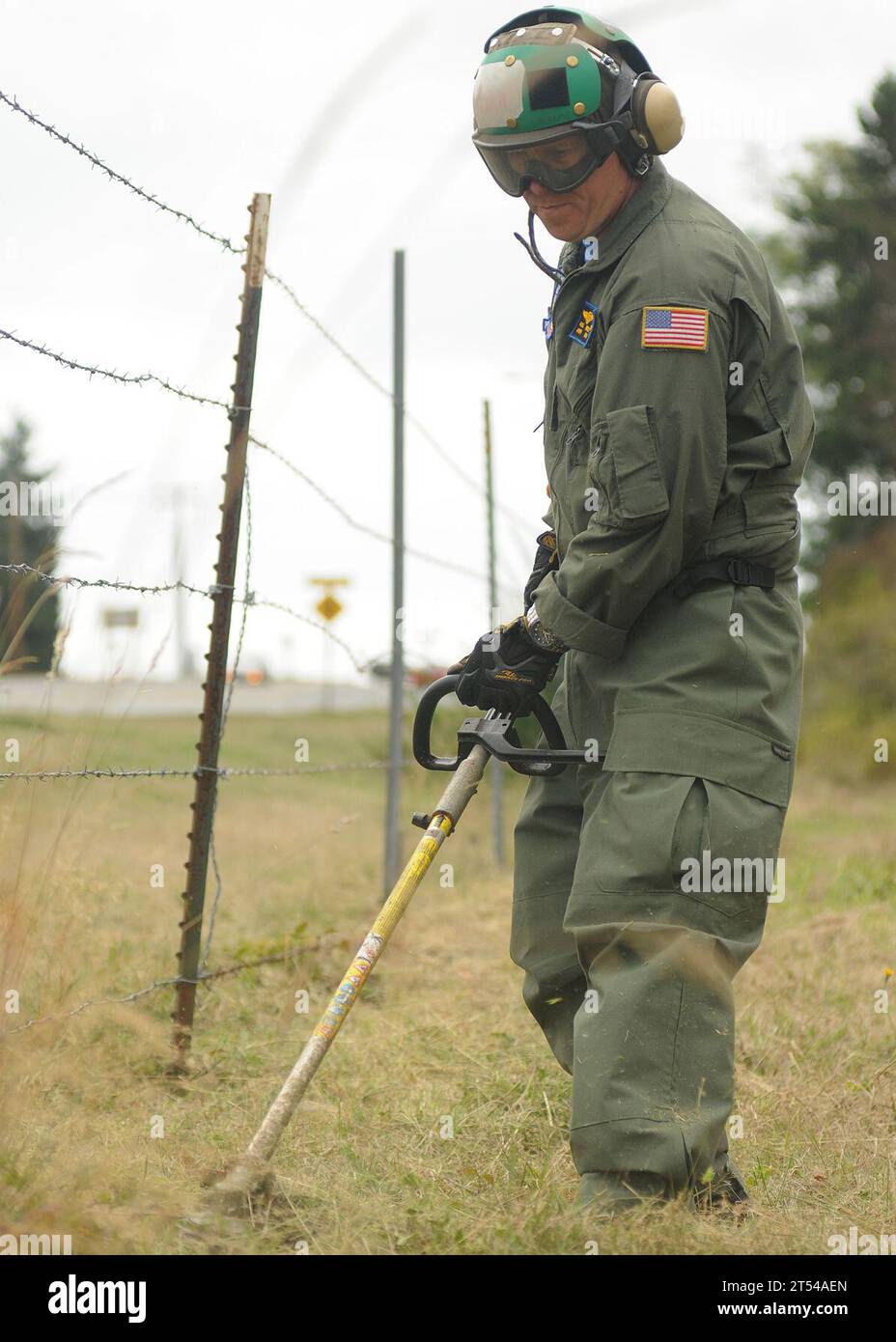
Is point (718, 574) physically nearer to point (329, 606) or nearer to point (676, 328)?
point (676, 328)

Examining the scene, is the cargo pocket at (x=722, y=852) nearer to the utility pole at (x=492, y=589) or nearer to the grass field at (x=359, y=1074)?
the grass field at (x=359, y=1074)

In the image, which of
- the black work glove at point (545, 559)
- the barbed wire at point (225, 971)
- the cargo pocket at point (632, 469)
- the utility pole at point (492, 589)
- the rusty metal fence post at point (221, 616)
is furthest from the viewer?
the utility pole at point (492, 589)

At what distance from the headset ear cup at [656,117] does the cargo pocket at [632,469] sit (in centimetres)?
57

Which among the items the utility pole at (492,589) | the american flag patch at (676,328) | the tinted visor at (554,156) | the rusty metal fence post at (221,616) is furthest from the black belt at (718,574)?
the utility pole at (492,589)

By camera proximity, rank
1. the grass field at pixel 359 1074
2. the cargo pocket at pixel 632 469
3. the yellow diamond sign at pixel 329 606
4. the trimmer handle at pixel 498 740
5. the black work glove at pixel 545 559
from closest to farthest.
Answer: the grass field at pixel 359 1074 → the cargo pocket at pixel 632 469 → the trimmer handle at pixel 498 740 → the black work glove at pixel 545 559 → the yellow diamond sign at pixel 329 606

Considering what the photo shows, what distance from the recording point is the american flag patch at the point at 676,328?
2.86m

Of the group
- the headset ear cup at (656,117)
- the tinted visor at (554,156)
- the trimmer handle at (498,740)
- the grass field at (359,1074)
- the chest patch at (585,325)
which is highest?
the headset ear cup at (656,117)

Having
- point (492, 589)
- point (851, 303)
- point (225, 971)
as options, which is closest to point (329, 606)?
point (851, 303)

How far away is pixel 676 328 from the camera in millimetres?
2867

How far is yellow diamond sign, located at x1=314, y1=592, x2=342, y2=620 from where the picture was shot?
23.7m

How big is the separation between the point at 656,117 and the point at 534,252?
15.5 inches

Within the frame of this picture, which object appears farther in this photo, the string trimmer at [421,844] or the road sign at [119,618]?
the road sign at [119,618]

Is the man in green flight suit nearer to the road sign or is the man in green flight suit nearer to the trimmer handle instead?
the trimmer handle
